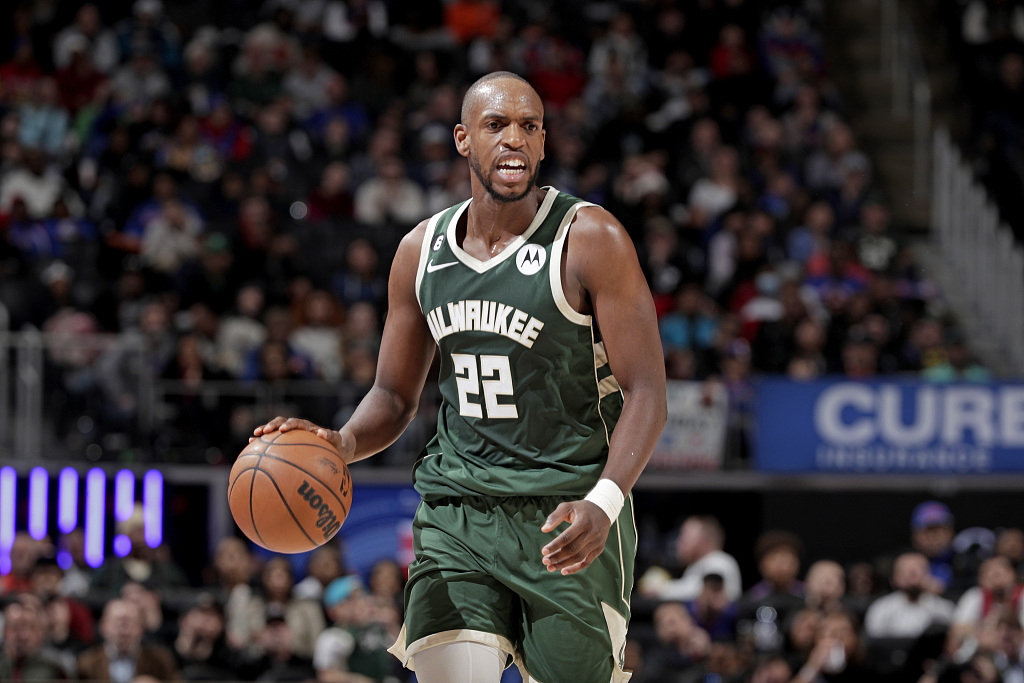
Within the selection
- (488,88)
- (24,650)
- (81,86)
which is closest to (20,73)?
(81,86)

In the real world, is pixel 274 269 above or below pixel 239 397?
above

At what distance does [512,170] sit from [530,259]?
251 millimetres

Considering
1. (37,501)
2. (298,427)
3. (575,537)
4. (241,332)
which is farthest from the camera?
(241,332)

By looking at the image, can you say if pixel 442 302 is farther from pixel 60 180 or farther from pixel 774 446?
pixel 60 180

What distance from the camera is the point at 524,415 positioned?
3854mm

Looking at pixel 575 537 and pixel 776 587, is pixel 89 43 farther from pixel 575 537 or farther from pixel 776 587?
pixel 575 537

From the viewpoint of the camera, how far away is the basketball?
3.85 m

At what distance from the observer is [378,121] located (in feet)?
48.5

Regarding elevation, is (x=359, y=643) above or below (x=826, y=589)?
below

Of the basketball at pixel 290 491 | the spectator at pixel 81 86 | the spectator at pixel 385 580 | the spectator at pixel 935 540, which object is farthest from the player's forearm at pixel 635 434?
the spectator at pixel 81 86

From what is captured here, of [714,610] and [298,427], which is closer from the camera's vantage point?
[298,427]

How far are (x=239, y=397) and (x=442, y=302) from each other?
7.67 metres

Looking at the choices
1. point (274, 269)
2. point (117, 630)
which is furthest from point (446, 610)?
point (274, 269)

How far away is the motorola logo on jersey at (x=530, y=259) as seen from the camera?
3.85m
